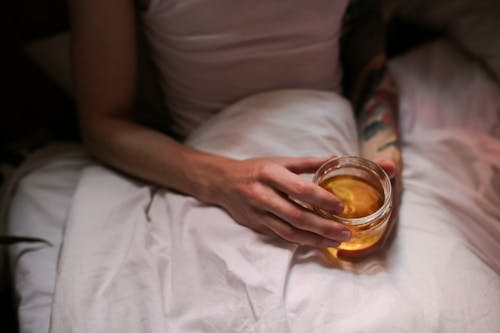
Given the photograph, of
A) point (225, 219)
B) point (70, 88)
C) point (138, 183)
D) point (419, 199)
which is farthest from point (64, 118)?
point (419, 199)

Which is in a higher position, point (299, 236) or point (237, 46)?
point (237, 46)

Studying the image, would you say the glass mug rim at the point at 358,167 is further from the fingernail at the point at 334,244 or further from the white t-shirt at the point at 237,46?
the white t-shirt at the point at 237,46

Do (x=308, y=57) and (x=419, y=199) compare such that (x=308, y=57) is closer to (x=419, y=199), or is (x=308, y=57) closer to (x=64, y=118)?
(x=419, y=199)

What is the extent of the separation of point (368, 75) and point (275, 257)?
1.60ft

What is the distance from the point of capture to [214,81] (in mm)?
728

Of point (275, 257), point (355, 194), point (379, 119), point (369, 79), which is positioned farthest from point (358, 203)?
point (369, 79)

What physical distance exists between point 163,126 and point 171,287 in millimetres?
448

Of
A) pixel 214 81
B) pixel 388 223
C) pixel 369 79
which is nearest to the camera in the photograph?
pixel 388 223

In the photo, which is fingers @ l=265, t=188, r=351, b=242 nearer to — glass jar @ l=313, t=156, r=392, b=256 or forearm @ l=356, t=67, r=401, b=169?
glass jar @ l=313, t=156, r=392, b=256

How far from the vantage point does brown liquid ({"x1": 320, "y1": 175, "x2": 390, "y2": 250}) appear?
54 cm

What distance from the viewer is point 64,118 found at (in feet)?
3.36

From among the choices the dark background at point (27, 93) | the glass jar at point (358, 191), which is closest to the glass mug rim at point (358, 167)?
the glass jar at point (358, 191)

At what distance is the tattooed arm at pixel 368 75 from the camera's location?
780 millimetres

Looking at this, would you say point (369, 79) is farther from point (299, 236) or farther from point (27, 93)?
point (27, 93)
